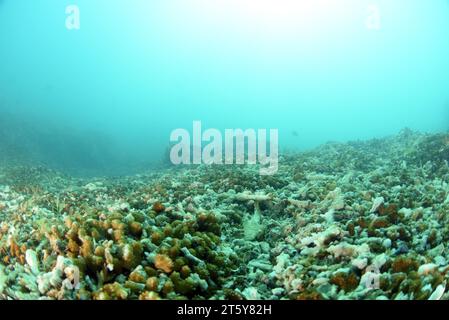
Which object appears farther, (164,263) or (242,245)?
(242,245)

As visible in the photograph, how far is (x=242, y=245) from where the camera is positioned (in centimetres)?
602

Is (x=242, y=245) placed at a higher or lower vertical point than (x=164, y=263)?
lower

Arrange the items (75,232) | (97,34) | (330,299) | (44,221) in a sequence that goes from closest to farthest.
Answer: (330,299)
(75,232)
(44,221)
(97,34)

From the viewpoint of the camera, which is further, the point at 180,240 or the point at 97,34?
the point at 97,34

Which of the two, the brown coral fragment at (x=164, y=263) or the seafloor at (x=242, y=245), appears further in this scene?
the brown coral fragment at (x=164, y=263)

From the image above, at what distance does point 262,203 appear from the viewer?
25.3 feet

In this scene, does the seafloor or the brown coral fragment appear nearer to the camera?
the seafloor

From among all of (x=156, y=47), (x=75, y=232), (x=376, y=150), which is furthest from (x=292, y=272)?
(x=156, y=47)

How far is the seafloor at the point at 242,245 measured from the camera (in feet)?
14.4

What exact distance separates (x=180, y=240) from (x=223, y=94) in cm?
11644

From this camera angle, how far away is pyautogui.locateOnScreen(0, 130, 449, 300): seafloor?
438cm

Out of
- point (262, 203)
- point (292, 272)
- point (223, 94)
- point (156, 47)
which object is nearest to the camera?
point (292, 272)
